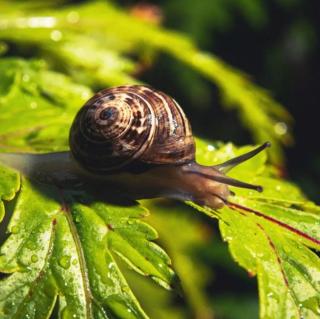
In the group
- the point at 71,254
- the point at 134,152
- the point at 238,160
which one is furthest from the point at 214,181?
the point at 71,254

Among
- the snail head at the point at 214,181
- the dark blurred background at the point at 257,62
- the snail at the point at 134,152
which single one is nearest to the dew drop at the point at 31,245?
the snail at the point at 134,152

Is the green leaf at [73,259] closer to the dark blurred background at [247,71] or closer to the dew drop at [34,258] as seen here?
the dew drop at [34,258]

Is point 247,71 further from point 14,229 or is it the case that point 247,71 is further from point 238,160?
point 14,229

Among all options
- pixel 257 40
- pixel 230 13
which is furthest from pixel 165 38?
pixel 257 40

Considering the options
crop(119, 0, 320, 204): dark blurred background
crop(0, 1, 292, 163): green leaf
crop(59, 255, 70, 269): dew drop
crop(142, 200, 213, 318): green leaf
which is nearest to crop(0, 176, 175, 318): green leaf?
crop(59, 255, 70, 269): dew drop

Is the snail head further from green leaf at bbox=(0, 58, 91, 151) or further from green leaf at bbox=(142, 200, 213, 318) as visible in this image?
green leaf at bbox=(142, 200, 213, 318)

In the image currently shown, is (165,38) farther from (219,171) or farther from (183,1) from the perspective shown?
(183,1)
